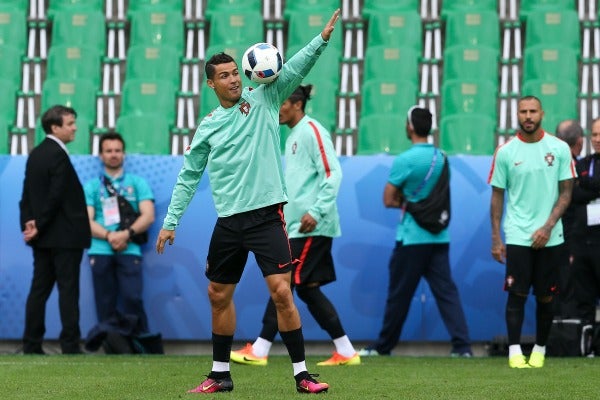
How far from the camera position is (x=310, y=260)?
28.0 feet

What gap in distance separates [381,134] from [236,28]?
2808 millimetres

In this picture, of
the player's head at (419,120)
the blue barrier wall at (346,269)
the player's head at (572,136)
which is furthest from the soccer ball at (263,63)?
the player's head at (572,136)

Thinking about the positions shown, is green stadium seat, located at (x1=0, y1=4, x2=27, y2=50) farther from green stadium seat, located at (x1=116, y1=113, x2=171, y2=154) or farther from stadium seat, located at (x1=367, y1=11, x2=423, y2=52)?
stadium seat, located at (x1=367, y1=11, x2=423, y2=52)

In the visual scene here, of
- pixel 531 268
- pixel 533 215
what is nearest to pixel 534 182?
pixel 533 215

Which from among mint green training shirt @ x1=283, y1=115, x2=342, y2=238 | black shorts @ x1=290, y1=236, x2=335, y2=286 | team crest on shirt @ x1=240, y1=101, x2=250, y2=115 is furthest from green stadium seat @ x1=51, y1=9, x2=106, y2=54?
team crest on shirt @ x1=240, y1=101, x2=250, y2=115

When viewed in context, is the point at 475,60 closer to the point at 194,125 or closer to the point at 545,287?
the point at 194,125

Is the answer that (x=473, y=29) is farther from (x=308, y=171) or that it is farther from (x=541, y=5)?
(x=308, y=171)

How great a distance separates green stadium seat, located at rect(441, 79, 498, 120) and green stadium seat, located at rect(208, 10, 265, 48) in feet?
8.29

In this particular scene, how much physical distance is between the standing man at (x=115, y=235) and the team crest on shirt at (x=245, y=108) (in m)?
4.14

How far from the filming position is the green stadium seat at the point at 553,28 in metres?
14.5

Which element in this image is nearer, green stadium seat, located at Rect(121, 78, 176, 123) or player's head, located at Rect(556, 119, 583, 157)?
player's head, located at Rect(556, 119, 583, 157)

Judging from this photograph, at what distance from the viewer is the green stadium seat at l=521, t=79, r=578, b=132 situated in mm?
13477

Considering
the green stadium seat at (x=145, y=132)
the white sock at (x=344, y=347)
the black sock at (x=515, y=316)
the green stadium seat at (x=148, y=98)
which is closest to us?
the black sock at (x=515, y=316)

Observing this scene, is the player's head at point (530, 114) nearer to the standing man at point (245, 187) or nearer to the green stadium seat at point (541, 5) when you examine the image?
the standing man at point (245, 187)
